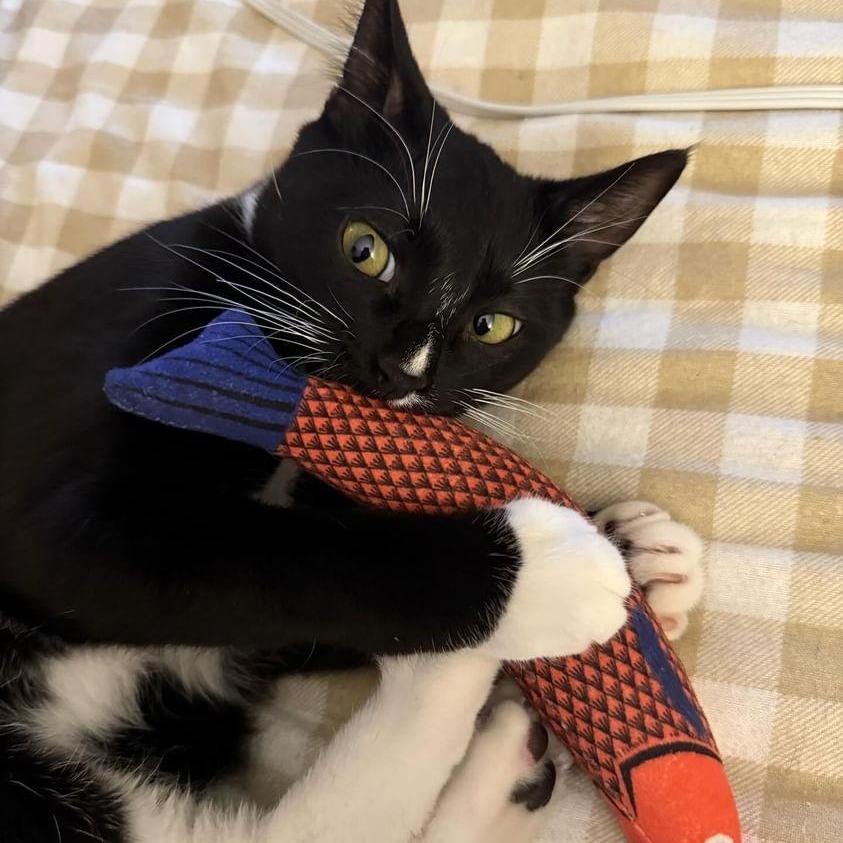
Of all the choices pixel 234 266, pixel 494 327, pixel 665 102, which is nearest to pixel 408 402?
pixel 494 327

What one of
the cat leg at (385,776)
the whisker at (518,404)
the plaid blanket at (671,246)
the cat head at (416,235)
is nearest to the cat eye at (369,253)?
the cat head at (416,235)

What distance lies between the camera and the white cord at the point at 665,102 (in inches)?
47.6

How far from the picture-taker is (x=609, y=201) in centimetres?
108

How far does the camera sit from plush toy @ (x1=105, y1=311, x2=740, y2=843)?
804 mm

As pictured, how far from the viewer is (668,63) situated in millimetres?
1305

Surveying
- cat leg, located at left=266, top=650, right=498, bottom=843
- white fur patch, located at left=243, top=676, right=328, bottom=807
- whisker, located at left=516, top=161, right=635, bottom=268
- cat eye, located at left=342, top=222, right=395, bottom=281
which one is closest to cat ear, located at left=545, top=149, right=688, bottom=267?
whisker, located at left=516, top=161, right=635, bottom=268

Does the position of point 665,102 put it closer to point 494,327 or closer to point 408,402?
point 494,327

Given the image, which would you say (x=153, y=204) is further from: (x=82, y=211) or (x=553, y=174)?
(x=553, y=174)

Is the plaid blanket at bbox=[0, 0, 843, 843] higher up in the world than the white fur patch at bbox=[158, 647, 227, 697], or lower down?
higher up

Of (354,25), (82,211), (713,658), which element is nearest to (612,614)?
(713,658)

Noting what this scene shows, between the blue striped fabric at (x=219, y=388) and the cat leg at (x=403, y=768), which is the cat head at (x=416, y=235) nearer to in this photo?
the blue striped fabric at (x=219, y=388)

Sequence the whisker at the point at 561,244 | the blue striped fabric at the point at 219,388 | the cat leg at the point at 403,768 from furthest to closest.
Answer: the whisker at the point at 561,244, the cat leg at the point at 403,768, the blue striped fabric at the point at 219,388

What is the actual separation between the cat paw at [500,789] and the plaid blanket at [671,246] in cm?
4

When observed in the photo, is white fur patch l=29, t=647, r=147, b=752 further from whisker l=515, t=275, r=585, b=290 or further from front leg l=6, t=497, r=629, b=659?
whisker l=515, t=275, r=585, b=290
